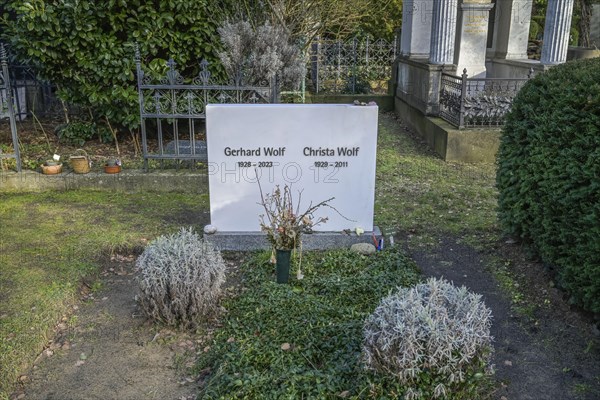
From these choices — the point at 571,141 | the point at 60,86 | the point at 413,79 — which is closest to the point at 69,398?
the point at 571,141

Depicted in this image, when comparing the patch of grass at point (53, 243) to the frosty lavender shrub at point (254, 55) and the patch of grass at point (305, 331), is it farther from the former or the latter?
the frosty lavender shrub at point (254, 55)

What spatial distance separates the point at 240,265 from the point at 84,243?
1.81m

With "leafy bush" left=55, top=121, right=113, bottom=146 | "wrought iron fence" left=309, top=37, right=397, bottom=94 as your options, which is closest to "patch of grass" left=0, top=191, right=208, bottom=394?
"leafy bush" left=55, top=121, right=113, bottom=146

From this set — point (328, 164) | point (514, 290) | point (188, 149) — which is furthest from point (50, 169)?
point (514, 290)

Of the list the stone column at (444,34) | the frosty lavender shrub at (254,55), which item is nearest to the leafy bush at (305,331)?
the frosty lavender shrub at (254,55)

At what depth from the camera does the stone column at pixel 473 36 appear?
13219mm

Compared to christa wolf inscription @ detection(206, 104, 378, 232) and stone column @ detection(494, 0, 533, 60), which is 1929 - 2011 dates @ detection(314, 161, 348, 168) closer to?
christa wolf inscription @ detection(206, 104, 378, 232)

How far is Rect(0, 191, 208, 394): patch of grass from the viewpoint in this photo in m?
4.40

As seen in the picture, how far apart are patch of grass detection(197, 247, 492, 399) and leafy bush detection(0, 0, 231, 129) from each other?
4.90 metres

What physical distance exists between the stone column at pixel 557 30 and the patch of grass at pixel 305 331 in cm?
773

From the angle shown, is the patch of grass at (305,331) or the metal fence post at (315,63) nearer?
the patch of grass at (305,331)

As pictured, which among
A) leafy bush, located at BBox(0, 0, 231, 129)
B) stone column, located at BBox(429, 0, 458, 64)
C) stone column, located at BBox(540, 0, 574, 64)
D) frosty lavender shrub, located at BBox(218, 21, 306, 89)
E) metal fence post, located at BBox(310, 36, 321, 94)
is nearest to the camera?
frosty lavender shrub, located at BBox(218, 21, 306, 89)

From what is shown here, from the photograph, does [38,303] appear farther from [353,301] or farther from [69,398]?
[353,301]

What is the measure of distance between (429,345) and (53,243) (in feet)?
15.0
